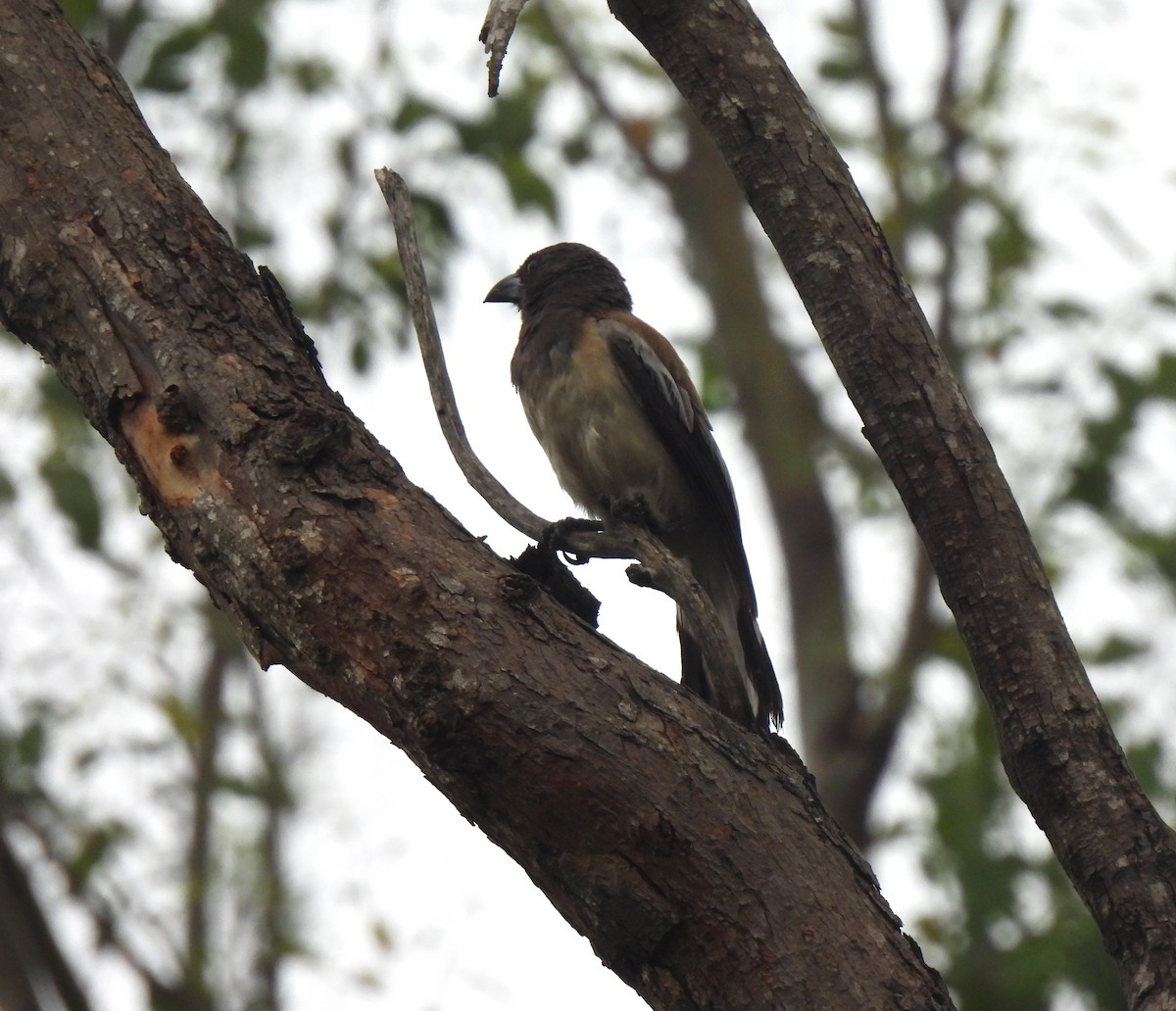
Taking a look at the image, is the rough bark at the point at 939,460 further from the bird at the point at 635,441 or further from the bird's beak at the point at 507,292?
the bird's beak at the point at 507,292

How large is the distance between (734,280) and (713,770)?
8.24 m

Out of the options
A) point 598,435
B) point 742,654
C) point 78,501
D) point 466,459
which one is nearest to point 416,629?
point 466,459

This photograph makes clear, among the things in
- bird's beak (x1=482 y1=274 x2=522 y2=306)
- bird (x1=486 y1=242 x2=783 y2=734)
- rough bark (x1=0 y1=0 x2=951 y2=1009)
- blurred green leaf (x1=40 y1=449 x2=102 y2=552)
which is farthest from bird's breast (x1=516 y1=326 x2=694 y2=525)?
rough bark (x1=0 y1=0 x2=951 y2=1009)

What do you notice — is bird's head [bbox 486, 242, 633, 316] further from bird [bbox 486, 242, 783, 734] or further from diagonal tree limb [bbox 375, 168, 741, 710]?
diagonal tree limb [bbox 375, 168, 741, 710]

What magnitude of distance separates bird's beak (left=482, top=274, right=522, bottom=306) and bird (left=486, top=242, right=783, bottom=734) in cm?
54

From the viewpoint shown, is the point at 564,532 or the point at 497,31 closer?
the point at 497,31

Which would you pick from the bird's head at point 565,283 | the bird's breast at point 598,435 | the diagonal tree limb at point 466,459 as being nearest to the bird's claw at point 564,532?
the diagonal tree limb at point 466,459

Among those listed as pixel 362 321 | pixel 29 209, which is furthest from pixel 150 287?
pixel 362 321

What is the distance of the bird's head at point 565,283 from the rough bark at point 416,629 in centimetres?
310

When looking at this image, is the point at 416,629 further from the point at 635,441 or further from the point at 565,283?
the point at 565,283

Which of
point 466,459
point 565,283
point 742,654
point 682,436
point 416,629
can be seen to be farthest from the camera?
point 565,283

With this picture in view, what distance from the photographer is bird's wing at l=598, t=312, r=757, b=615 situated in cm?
545

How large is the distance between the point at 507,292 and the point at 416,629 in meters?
3.95

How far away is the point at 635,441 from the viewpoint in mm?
5398
